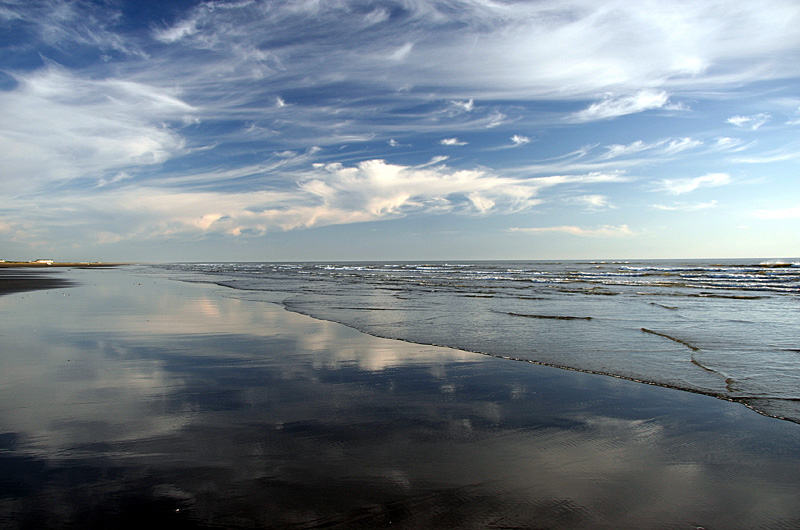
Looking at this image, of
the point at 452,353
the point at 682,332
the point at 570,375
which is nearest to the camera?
the point at 570,375

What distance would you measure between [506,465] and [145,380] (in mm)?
5573

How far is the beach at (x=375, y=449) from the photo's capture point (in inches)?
133

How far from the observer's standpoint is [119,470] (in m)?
3.94

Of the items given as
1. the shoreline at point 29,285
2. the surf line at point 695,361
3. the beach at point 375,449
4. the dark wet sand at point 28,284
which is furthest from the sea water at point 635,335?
the dark wet sand at point 28,284

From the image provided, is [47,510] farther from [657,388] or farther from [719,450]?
[657,388]

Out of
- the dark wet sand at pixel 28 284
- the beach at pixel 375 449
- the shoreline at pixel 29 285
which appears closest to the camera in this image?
the beach at pixel 375 449

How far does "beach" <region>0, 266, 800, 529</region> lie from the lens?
11.1 ft

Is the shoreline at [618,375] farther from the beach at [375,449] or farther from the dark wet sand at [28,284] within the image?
the dark wet sand at [28,284]

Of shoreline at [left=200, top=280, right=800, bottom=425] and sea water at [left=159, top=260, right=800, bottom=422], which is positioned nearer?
shoreline at [left=200, top=280, right=800, bottom=425]

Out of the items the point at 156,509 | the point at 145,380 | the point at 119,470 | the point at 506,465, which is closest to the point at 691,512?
the point at 506,465

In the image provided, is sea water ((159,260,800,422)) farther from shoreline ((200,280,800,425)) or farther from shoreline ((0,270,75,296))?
shoreline ((0,270,75,296))

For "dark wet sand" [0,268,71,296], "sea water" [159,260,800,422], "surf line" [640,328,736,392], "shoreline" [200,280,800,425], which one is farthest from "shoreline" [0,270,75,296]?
"surf line" [640,328,736,392]

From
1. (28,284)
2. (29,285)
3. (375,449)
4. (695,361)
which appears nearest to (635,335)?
(695,361)

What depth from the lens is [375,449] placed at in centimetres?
442
